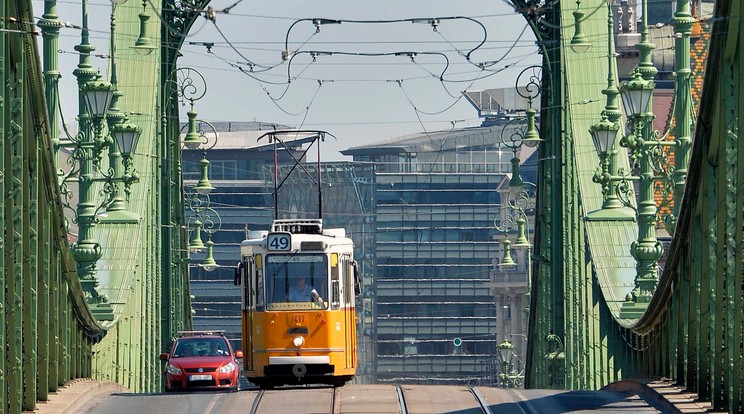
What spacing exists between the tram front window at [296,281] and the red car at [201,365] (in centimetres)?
373

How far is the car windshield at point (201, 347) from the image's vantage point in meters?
38.7

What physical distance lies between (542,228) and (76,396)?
1866 centimetres

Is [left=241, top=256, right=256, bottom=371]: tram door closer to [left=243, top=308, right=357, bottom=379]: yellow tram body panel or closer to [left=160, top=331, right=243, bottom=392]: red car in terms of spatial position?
[left=243, top=308, right=357, bottom=379]: yellow tram body panel

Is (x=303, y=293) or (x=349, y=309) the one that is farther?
(x=349, y=309)

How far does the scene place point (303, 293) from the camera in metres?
33.4

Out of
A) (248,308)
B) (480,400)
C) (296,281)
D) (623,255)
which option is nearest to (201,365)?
(248,308)

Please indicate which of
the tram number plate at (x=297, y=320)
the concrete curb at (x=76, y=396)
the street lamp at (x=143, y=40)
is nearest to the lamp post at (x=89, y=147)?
→ the concrete curb at (x=76, y=396)

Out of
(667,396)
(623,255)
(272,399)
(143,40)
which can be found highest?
(143,40)

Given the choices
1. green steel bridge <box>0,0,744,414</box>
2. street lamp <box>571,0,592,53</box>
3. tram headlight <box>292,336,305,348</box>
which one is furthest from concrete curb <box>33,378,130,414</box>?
street lamp <box>571,0,592,53</box>

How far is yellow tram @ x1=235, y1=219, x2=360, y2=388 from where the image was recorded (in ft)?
108

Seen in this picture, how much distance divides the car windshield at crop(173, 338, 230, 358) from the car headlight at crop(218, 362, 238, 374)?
15.2 inches

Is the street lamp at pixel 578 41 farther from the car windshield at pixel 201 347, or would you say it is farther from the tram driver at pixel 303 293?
the tram driver at pixel 303 293

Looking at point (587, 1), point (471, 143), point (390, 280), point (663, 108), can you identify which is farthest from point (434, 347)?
point (587, 1)

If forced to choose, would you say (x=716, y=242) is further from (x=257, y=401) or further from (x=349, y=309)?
(x=349, y=309)
